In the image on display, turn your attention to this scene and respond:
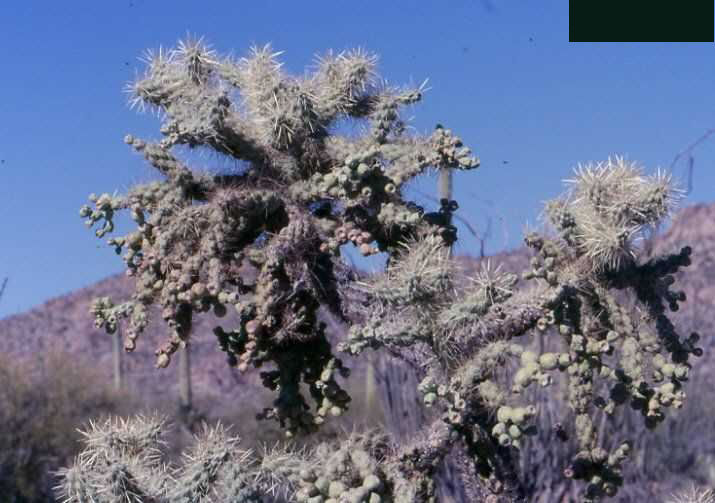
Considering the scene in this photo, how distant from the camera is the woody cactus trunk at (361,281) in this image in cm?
144

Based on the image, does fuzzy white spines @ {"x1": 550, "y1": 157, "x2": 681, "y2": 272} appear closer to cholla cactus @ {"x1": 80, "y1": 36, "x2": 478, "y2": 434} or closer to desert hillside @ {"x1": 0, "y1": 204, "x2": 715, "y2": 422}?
cholla cactus @ {"x1": 80, "y1": 36, "x2": 478, "y2": 434}

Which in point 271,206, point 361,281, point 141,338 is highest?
point 141,338

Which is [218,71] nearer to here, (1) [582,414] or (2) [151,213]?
(2) [151,213]

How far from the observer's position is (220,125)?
1.53 m

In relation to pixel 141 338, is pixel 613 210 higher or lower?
lower

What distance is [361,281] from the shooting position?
1563 millimetres

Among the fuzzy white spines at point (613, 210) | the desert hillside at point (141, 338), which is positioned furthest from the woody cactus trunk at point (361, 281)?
the desert hillside at point (141, 338)

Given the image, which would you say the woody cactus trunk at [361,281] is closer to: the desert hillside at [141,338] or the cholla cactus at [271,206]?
the cholla cactus at [271,206]

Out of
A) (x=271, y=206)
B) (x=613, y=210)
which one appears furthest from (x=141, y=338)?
(x=613, y=210)

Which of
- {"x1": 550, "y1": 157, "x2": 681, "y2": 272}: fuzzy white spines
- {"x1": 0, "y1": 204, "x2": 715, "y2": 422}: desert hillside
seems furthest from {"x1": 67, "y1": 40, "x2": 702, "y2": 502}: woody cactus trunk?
{"x1": 0, "y1": 204, "x2": 715, "y2": 422}: desert hillside

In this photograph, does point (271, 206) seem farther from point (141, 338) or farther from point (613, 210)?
point (141, 338)

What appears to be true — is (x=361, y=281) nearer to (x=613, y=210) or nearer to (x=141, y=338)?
(x=613, y=210)

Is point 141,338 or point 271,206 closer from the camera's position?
point 271,206

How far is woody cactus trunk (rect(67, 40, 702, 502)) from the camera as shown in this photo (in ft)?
4.74
